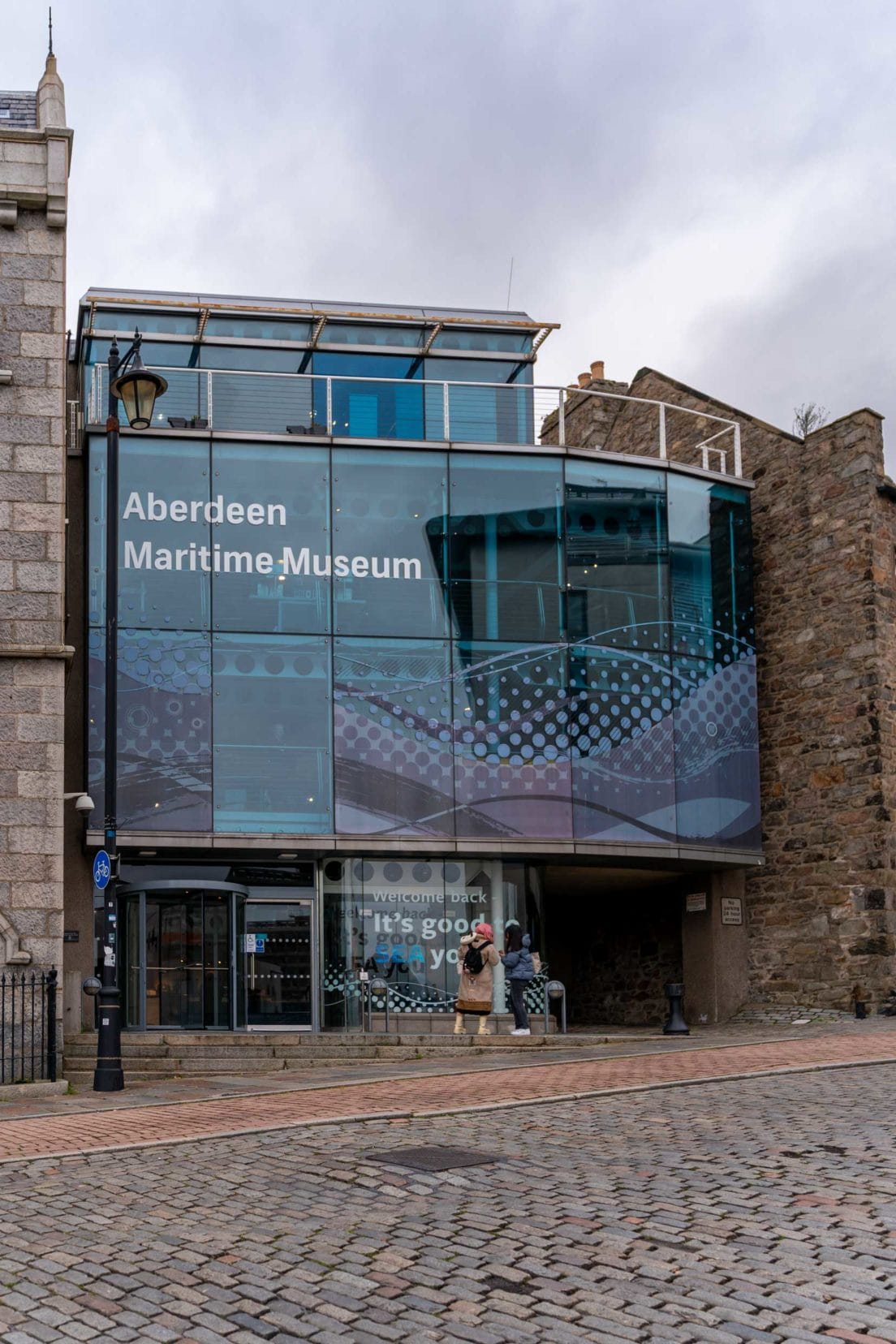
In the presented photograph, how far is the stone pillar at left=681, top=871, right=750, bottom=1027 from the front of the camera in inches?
1032

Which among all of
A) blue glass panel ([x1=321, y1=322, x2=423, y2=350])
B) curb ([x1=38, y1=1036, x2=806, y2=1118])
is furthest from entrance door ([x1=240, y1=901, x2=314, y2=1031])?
blue glass panel ([x1=321, y1=322, x2=423, y2=350])

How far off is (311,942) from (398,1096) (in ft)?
34.2

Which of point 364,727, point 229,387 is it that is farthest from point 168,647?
point 229,387

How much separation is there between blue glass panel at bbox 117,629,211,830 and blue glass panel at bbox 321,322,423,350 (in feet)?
26.2

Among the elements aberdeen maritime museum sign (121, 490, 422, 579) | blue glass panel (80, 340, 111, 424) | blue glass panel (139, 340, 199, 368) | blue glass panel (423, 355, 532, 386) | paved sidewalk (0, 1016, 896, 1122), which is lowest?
paved sidewalk (0, 1016, 896, 1122)

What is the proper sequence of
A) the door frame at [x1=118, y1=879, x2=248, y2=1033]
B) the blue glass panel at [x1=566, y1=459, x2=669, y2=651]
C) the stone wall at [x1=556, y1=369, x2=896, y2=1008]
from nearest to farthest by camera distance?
the door frame at [x1=118, y1=879, x2=248, y2=1033] → the stone wall at [x1=556, y1=369, x2=896, y2=1008] → the blue glass panel at [x1=566, y1=459, x2=669, y2=651]

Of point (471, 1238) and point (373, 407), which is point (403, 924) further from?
point (471, 1238)

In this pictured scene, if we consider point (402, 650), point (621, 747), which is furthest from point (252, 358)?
point (621, 747)

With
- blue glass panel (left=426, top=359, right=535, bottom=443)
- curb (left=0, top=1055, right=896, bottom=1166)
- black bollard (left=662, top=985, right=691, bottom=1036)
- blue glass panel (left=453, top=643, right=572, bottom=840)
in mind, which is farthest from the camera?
blue glass panel (left=426, top=359, right=535, bottom=443)

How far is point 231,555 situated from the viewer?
24125 mm

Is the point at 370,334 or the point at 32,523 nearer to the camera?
the point at 32,523

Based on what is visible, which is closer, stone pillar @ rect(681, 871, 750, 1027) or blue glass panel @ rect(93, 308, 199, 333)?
stone pillar @ rect(681, 871, 750, 1027)

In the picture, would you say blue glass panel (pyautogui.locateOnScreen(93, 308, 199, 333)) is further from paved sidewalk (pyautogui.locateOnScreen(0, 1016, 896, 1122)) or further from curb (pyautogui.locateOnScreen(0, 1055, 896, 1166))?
curb (pyautogui.locateOnScreen(0, 1055, 896, 1166))

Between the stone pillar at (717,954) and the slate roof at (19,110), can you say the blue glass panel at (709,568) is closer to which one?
the stone pillar at (717,954)
